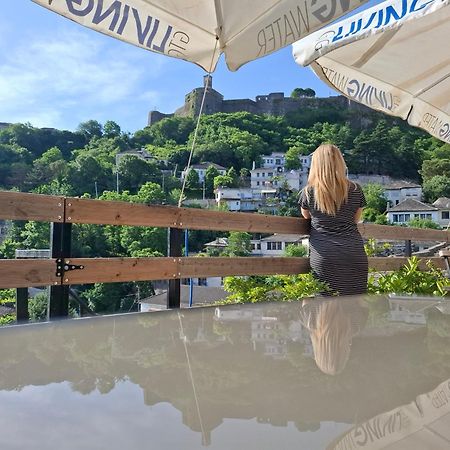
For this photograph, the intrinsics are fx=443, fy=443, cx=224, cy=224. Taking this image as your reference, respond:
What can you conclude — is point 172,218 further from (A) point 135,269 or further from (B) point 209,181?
(B) point 209,181

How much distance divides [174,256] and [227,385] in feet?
4.96

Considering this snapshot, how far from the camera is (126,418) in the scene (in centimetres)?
73

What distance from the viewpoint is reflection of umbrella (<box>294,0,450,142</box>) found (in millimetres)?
2451

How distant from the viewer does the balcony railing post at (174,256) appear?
236 centimetres

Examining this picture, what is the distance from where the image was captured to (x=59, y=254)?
196 centimetres

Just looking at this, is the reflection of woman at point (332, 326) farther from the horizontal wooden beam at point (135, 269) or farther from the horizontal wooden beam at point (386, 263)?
the horizontal wooden beam at point (386, 263)

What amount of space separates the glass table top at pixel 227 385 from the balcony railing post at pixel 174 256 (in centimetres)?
78

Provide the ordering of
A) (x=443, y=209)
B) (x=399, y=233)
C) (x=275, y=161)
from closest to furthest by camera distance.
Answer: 1. (x=399, y=233)
2. (x=443, y=209)
3. (x=275, y=161)

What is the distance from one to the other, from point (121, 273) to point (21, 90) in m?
111

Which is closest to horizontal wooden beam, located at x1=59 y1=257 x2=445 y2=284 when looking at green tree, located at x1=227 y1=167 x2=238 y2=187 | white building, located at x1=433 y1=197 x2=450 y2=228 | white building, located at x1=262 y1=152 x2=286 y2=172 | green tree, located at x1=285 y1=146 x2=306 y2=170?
white building, located at x1=433 y1=197 x2=450 y2=228

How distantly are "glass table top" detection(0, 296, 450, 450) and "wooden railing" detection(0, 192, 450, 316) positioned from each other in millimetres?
404

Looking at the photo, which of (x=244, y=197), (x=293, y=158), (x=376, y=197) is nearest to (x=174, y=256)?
(x=376, y=197)

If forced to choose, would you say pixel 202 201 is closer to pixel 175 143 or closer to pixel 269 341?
pixel 175 143

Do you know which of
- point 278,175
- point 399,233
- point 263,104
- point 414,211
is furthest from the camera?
point 263,104
